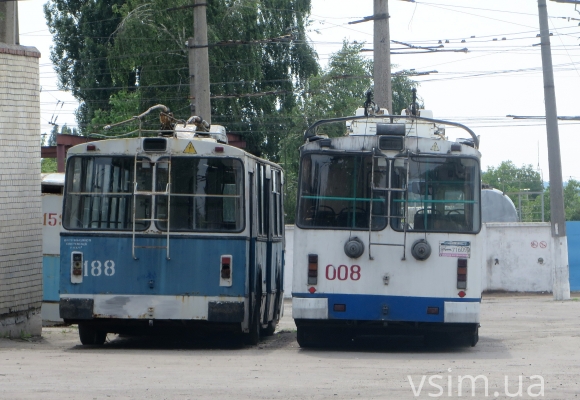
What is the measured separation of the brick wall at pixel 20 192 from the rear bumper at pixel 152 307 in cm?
191

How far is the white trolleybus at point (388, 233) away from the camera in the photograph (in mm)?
12305

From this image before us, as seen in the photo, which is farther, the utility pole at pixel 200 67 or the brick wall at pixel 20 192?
the utility pole at pixel 200 67

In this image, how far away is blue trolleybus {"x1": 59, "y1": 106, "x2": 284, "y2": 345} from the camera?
12383mm

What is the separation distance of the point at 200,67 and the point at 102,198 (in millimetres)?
7952

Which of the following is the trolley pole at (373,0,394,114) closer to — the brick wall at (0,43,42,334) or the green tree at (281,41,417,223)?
the brick wall at (0,43,42,334)

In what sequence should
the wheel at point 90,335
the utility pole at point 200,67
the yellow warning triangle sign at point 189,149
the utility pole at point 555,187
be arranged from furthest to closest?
the utility pole at point 555,187, the utility pole at point 200,67, the wheel at point 90,335, the yellow warning triangle sign at point 189,149

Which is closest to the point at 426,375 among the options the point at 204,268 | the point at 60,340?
the point at 204,268

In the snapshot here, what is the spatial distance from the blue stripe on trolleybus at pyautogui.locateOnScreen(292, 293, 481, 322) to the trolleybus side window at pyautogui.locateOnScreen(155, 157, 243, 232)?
4.93 feet

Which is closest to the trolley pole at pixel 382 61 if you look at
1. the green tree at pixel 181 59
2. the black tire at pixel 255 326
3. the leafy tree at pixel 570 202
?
the black tire at pixel 255 326

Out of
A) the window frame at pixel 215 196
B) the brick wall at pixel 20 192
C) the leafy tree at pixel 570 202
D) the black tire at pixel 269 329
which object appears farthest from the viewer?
the leafy tree at pixel 570 202

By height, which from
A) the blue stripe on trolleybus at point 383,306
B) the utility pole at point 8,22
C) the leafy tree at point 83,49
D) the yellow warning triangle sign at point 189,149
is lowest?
the blue stripe on trolleybus at point 383,306

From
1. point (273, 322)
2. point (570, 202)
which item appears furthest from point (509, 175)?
point (273, 322)

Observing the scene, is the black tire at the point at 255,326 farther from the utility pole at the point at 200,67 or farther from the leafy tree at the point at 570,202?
the leafy tree at the point at 570,202

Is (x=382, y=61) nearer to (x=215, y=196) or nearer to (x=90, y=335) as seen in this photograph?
(x=215, y=196)
